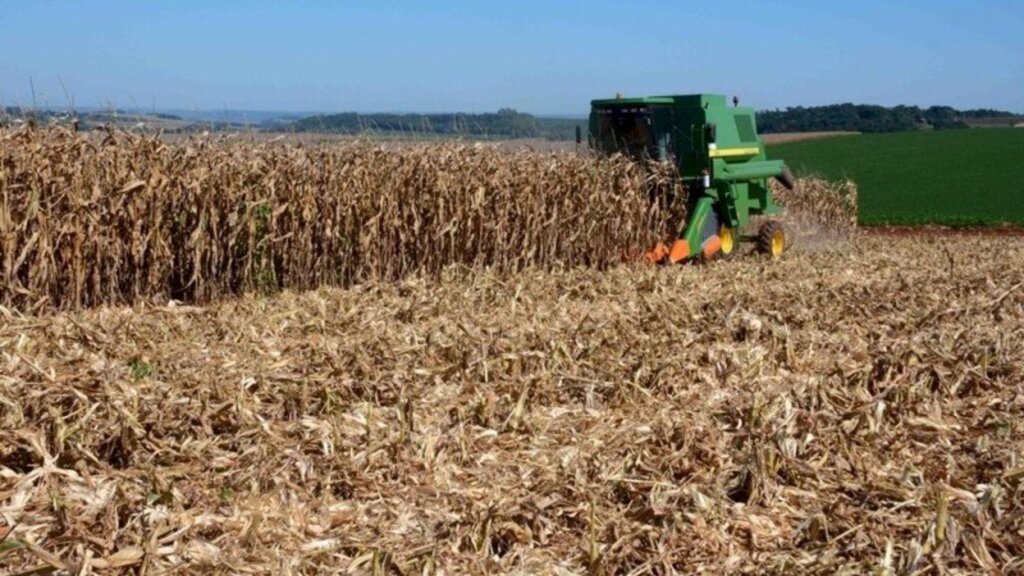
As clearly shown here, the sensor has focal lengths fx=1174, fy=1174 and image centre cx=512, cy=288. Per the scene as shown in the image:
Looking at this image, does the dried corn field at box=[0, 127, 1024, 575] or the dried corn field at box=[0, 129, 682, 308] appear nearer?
the dried corn field at box=[0, 127, 1024, 575]

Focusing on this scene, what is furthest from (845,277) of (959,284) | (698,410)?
(698,410)

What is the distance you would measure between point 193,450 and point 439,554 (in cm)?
149

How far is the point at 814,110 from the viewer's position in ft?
260

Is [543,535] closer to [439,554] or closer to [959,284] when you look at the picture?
[439,554]

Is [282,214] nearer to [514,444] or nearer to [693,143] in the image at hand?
[693,143]

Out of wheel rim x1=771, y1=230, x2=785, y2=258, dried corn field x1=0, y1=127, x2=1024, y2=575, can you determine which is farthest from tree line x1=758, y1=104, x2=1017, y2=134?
dried corn field x1=0, y1=127, x2=1024, y2=575

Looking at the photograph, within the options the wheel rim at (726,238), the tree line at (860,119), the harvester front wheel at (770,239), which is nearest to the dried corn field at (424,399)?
the wheel rim at (726,238)

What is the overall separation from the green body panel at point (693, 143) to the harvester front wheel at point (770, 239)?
61 centimetres

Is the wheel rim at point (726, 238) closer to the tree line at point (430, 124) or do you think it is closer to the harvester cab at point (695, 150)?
the harvester cab at point (695, 150)

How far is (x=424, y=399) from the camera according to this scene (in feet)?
19.0

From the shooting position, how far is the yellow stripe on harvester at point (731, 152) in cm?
1411

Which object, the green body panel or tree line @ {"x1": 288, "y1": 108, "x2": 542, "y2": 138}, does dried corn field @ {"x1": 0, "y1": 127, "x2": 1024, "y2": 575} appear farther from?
the green body panel

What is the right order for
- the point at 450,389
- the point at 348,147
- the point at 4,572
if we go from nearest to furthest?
the point at 4,572, the point at 450,389, the point at 348,147

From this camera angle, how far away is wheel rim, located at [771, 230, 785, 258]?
15.6 m
